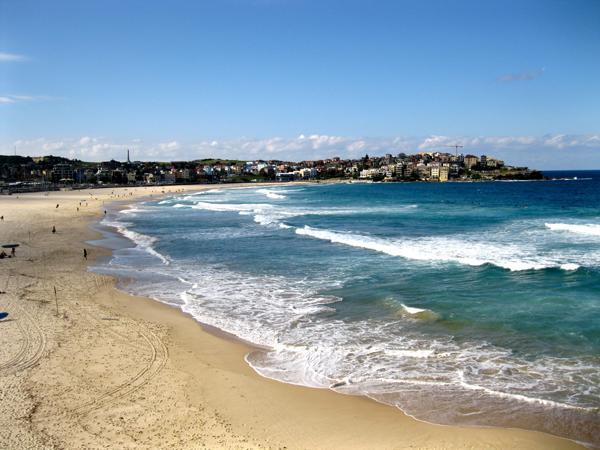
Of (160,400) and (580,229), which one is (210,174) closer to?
(580,229)

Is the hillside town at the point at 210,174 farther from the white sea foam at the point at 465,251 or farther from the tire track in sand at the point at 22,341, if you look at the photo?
the tire track in sand at the point at 22,341

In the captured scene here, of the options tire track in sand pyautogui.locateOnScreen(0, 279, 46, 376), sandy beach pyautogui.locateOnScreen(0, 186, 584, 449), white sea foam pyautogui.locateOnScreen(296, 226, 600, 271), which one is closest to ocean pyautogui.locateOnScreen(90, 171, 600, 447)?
white sea foam pyautogui.locateOnScreen(296, 226, 600, 271)

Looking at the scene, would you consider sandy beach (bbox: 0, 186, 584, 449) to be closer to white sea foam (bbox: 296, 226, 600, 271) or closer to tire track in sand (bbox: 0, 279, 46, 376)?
tire track in sand (bbox: 0, 279, 46, 376)

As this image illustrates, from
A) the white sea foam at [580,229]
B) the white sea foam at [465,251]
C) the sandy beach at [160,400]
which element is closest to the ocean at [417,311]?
the white sea foam at [465,251]

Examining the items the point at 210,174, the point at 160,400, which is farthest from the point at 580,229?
the point at 210,174

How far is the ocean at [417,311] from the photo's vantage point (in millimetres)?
7344

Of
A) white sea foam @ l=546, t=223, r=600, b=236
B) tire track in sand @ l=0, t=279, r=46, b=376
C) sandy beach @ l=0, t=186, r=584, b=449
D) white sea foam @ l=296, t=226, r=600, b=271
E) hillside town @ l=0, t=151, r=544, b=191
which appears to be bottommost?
sandy beach @ l=0, t=186, r=584, b=449

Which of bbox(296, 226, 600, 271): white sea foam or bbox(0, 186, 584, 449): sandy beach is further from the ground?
bbox(296, 226, 600, 271): white sea foam

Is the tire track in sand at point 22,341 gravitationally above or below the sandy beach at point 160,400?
above

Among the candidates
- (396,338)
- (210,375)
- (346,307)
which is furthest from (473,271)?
(210,375)

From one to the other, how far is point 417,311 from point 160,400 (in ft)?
24.5

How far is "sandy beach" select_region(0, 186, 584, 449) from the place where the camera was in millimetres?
5930

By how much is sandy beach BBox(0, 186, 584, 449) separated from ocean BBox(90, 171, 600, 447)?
494 mm

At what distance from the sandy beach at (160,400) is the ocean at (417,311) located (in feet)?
1.62
